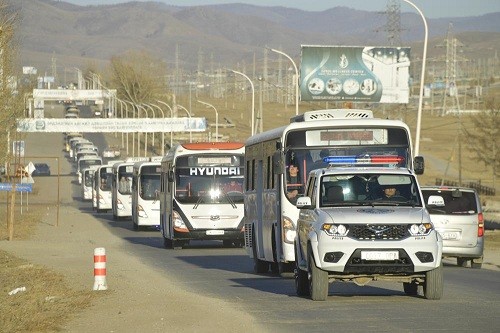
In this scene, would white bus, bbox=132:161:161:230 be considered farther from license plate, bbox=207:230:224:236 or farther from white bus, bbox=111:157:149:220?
license plate, bbox=207:230:224:236

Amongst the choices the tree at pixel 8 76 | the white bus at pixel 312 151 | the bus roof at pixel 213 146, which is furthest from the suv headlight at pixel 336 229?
the tree at pixel 8 76

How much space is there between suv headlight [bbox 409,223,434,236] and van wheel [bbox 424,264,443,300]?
1.77 feet

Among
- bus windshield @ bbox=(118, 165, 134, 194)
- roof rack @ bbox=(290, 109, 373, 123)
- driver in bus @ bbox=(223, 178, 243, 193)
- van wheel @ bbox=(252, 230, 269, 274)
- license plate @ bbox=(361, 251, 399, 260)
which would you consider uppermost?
roof rack @ bbox=(290, 109, 373, 123)

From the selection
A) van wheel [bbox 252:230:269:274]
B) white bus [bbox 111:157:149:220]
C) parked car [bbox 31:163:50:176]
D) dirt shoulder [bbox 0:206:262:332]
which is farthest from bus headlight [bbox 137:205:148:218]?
parked car [bbox 31:163:50:176]

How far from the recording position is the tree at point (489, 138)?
78000 mm

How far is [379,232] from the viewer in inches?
669

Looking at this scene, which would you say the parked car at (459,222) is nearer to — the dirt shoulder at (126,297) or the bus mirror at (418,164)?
the dirt shoulder at (126,297)

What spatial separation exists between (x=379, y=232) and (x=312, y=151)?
4907 millimetres

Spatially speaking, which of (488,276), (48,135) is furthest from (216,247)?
(48,135)

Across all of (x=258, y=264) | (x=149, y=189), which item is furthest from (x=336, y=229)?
(x=149, y=189)

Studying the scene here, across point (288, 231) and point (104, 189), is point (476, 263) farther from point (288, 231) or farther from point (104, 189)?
point (104, 189)

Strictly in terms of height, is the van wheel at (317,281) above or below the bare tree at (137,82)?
below

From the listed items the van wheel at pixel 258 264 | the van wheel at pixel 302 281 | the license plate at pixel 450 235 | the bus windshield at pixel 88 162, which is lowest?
the bus windshield at pixel 88 162

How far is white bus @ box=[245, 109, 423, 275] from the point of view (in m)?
21.2
